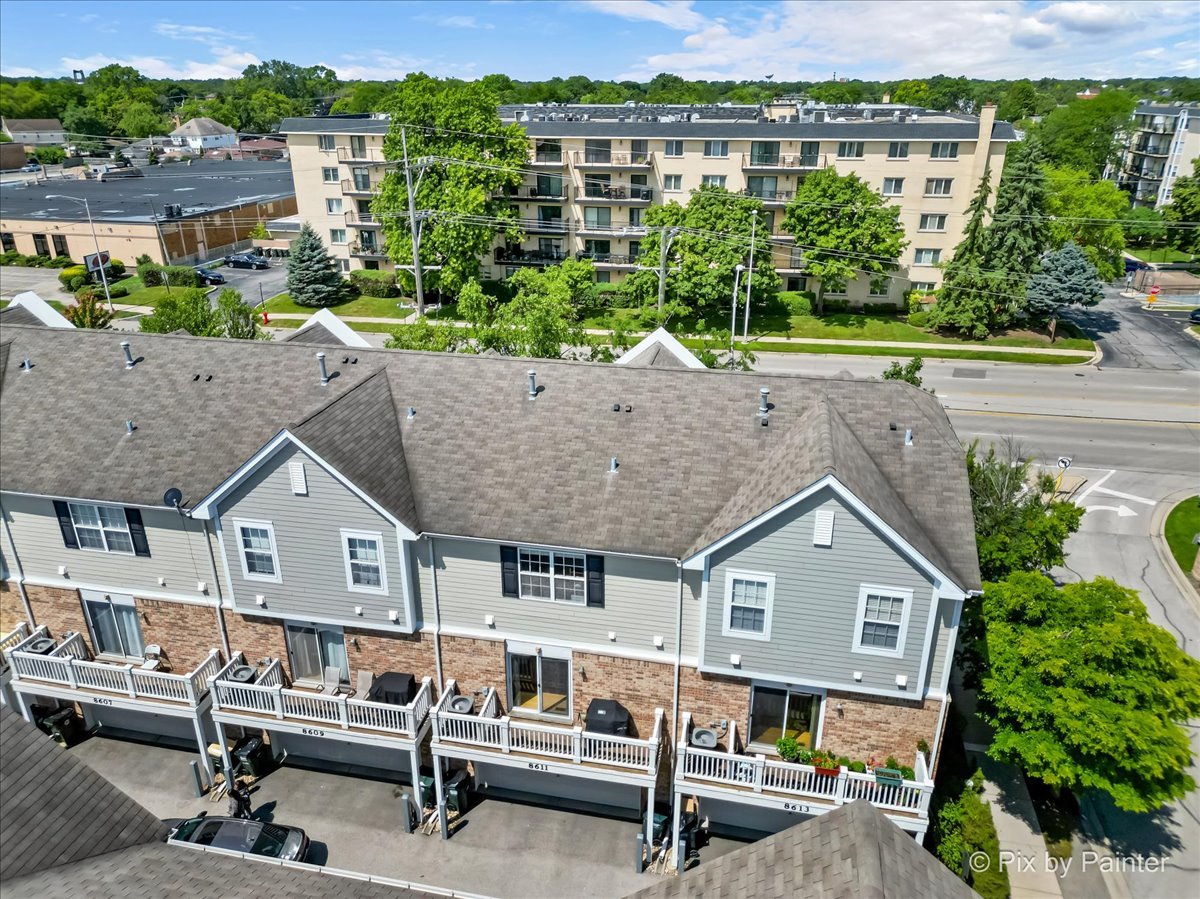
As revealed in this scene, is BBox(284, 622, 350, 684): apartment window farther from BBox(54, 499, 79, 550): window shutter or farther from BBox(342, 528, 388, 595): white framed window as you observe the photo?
BBox(54, 499, 79, 550): window shutter

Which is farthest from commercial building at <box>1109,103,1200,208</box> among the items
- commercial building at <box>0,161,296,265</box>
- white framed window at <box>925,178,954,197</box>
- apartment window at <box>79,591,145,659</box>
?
apartment window at <box>79,591,145,659</box>

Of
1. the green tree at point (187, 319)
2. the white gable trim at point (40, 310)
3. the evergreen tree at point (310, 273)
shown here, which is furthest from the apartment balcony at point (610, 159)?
the white gable trim at point (40, 310)

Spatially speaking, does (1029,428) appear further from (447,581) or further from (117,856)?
(117,856)

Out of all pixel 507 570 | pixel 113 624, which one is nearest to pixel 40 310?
pixel 113 624

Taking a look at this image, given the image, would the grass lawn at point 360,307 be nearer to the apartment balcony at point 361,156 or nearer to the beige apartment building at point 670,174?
the beige apartment building at point 670,174

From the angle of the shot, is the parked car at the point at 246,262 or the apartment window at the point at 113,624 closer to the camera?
the apartment window at the point at 113,624

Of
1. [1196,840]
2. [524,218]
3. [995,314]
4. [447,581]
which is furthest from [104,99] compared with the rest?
[1196,840]

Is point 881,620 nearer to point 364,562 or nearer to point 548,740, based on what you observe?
point 548,740
